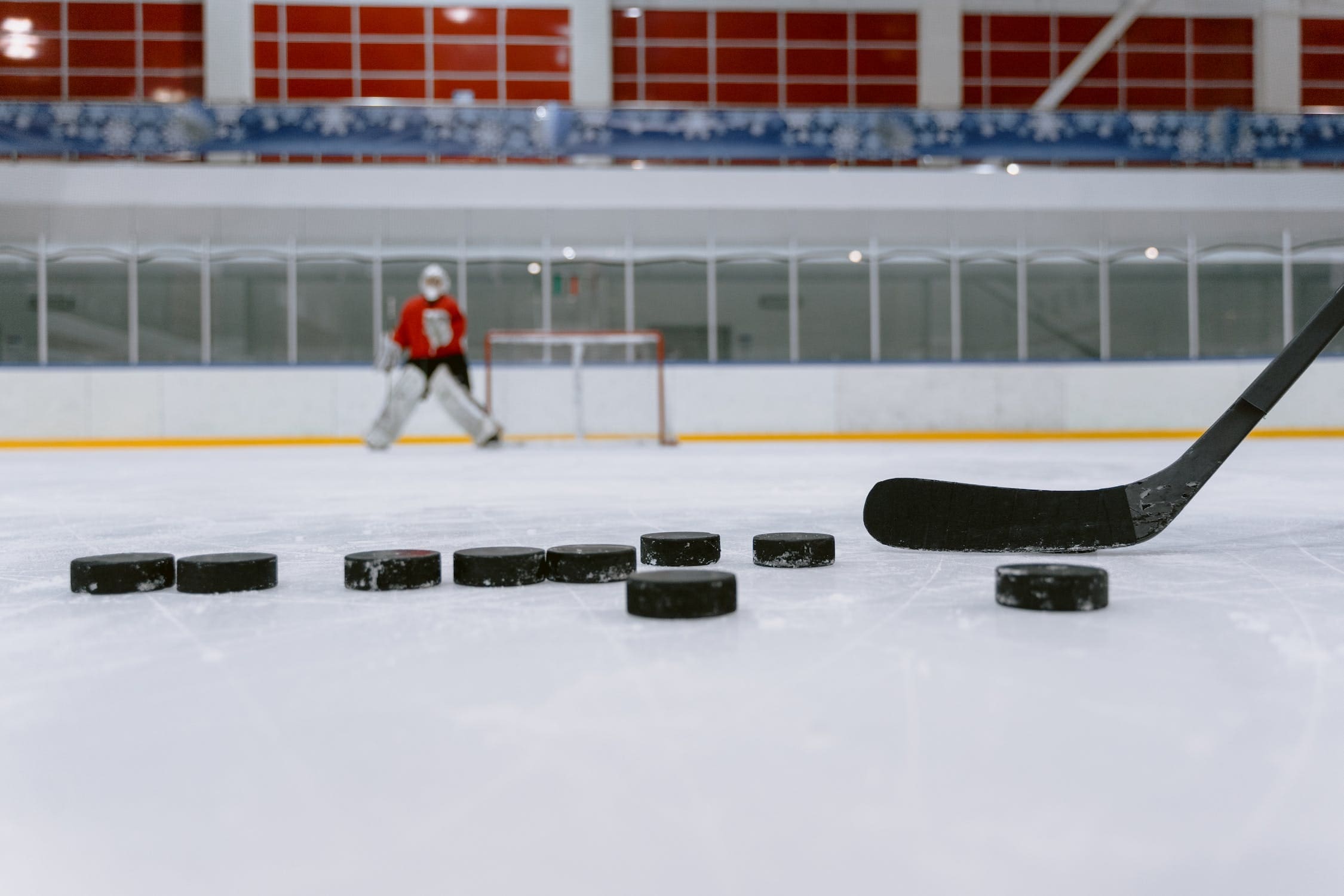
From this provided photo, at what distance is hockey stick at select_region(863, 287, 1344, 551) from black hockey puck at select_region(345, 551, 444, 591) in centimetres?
105

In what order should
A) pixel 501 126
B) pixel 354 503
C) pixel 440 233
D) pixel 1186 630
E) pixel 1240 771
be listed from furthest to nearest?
pixel 440 233
pixel 501 126
pixel 354 503
pixel 1186 630
pixel 1240 771

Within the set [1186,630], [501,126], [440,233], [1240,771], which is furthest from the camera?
[440,233]

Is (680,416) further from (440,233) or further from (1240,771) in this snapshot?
(1240,771)

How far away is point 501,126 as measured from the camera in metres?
11.6

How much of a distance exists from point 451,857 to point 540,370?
11.2 metres

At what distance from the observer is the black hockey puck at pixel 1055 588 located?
5.99ft

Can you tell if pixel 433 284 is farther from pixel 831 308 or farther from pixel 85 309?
pixel 85 309

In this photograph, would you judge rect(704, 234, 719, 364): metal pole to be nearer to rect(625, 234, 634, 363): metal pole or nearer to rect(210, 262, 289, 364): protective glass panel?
rect(625, 234, 634, 363): metal pole

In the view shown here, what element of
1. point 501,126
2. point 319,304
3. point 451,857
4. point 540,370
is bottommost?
point 451,857

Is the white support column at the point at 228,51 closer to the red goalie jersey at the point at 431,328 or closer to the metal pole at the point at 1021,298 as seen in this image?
the red goalie jersey at the point at 431,328

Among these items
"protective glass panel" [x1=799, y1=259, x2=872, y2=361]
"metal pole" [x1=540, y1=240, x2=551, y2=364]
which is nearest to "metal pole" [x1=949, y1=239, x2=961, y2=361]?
"protective glass panel" [x1=799, y1=259, x2=872, y2=361]

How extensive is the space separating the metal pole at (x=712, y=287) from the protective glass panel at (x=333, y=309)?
384cm

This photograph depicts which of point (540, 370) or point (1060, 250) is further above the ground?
point (1060, 250)

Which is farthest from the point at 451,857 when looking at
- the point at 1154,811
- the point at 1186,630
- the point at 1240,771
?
Result: the point at 1186,630
